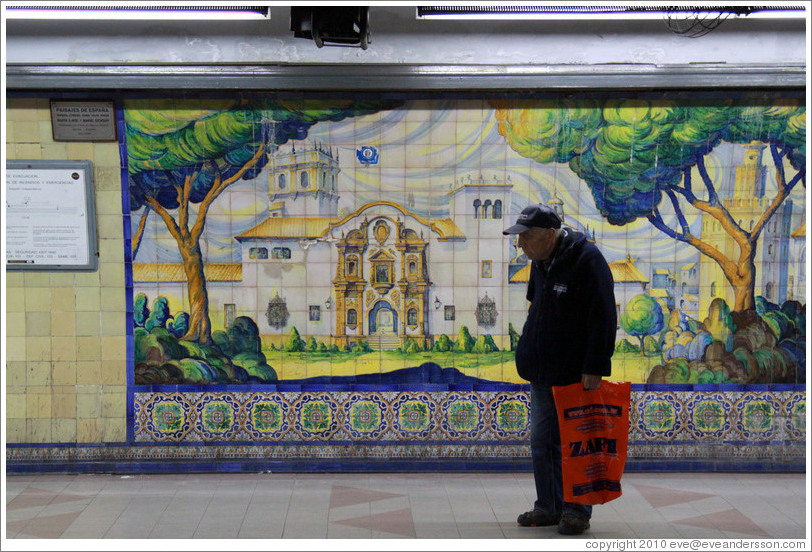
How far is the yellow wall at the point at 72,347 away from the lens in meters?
5.86

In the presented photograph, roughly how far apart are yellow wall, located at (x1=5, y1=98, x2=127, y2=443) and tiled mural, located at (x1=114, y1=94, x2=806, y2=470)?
0.49 ft

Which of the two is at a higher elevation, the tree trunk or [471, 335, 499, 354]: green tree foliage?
the tree trunk

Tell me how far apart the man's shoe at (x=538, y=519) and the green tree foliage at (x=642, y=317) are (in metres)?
1.78

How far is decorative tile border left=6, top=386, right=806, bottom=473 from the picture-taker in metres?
5.92

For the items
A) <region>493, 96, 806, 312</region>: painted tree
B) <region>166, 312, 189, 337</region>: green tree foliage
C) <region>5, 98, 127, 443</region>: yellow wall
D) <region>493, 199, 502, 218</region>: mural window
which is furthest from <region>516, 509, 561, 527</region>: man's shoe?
<region>5, 98, 127, 443</region>: yellow wall

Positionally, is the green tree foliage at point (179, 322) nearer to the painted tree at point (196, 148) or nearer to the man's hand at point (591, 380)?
the painted tree at point (196, 148)

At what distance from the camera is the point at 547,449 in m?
4.59

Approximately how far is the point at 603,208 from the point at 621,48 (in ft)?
3.62

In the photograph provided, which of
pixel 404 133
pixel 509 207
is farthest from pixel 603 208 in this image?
pixel 404 133

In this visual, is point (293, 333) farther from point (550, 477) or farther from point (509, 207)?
point (550, 477)

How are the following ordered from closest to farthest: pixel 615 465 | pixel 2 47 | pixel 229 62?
pixel 615 465
pixel 2 47
pixel 229 62

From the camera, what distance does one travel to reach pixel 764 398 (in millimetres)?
6012

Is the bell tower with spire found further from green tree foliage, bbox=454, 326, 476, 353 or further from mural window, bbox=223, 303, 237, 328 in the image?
green tree foliage, bbox=454, 326, 476, 353

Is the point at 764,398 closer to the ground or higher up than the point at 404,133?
closer to the ground
